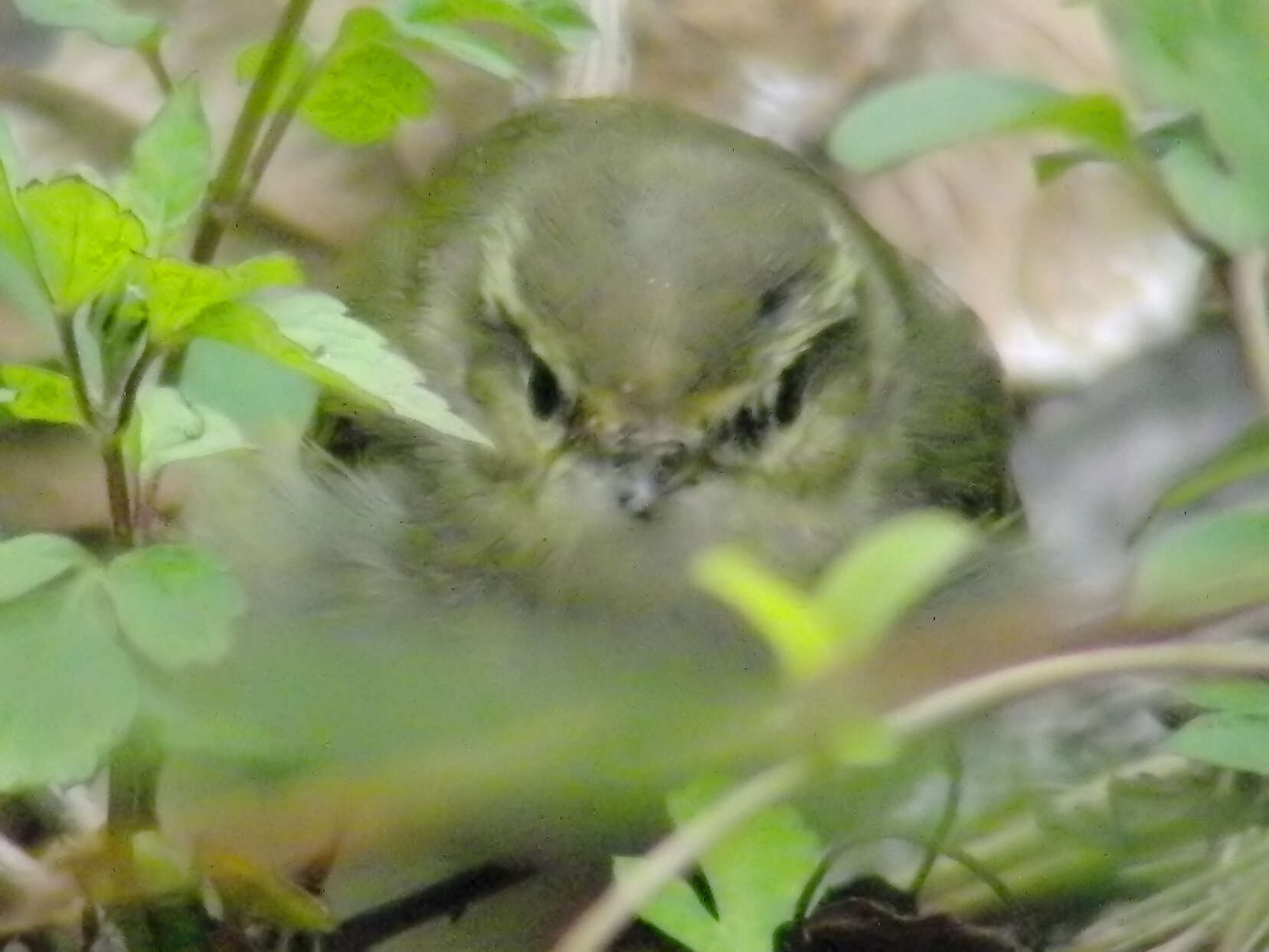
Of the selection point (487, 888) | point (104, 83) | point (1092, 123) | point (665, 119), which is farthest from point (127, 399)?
point (104, 83)

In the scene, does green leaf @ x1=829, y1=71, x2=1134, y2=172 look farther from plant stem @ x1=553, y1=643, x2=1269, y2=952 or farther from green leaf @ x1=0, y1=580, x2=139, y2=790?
green leaf @ x1=0, y1=580, x2=139, y2=790

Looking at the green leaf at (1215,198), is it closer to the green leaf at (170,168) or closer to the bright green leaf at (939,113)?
the bright green leaf at (939,113)

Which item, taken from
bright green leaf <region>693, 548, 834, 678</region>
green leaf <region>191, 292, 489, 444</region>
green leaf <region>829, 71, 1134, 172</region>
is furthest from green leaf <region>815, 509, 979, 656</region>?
green leaf <region>829, 71, 1134, 172</region>

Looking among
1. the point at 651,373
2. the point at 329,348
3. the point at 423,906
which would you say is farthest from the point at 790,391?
the point at 329,348

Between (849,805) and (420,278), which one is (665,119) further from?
(849,805)

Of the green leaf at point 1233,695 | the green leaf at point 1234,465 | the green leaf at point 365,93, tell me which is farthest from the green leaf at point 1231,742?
the green leaf at point 365,93

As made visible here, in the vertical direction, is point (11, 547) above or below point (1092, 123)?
below
